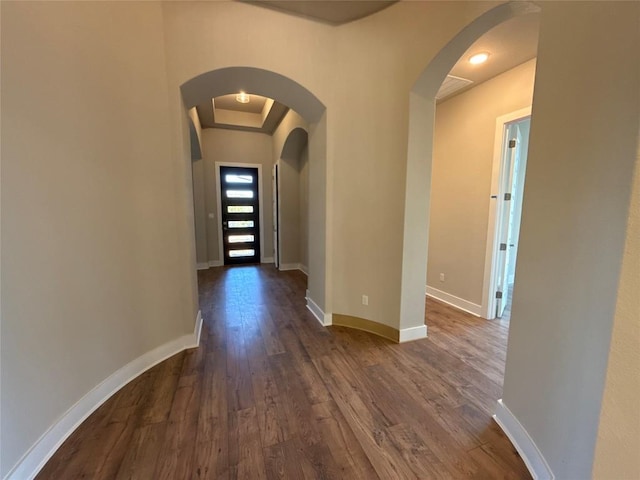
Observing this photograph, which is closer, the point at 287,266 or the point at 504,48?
the point at 504,48

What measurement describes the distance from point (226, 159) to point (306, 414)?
17.7 ft

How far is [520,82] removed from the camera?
259cm

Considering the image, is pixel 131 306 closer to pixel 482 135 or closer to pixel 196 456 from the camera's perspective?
pixel 196 456

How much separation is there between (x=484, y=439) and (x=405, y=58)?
2711 mm

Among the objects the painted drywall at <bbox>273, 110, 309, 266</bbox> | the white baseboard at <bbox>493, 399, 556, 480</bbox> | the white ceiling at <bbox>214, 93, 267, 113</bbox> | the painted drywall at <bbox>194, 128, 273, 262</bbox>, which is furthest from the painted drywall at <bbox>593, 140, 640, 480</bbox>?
the painted drywall at <bbox>194, 128, 273, 262</bbox>

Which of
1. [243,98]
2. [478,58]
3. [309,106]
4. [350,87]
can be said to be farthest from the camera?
[243,98]

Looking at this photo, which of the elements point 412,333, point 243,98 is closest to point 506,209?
point 412,333

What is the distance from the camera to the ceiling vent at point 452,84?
281 cm

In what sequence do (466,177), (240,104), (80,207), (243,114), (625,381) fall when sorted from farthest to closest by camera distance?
(243,114)
(240,104)
(466,177)
(80,207)
(625,381)

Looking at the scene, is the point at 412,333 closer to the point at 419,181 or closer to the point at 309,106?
the point at 419,181

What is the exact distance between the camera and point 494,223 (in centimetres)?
291

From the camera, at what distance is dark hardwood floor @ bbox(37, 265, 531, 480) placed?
129 cm

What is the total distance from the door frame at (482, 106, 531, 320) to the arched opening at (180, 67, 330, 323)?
5.98ft

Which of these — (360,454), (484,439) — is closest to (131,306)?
(360,454)
